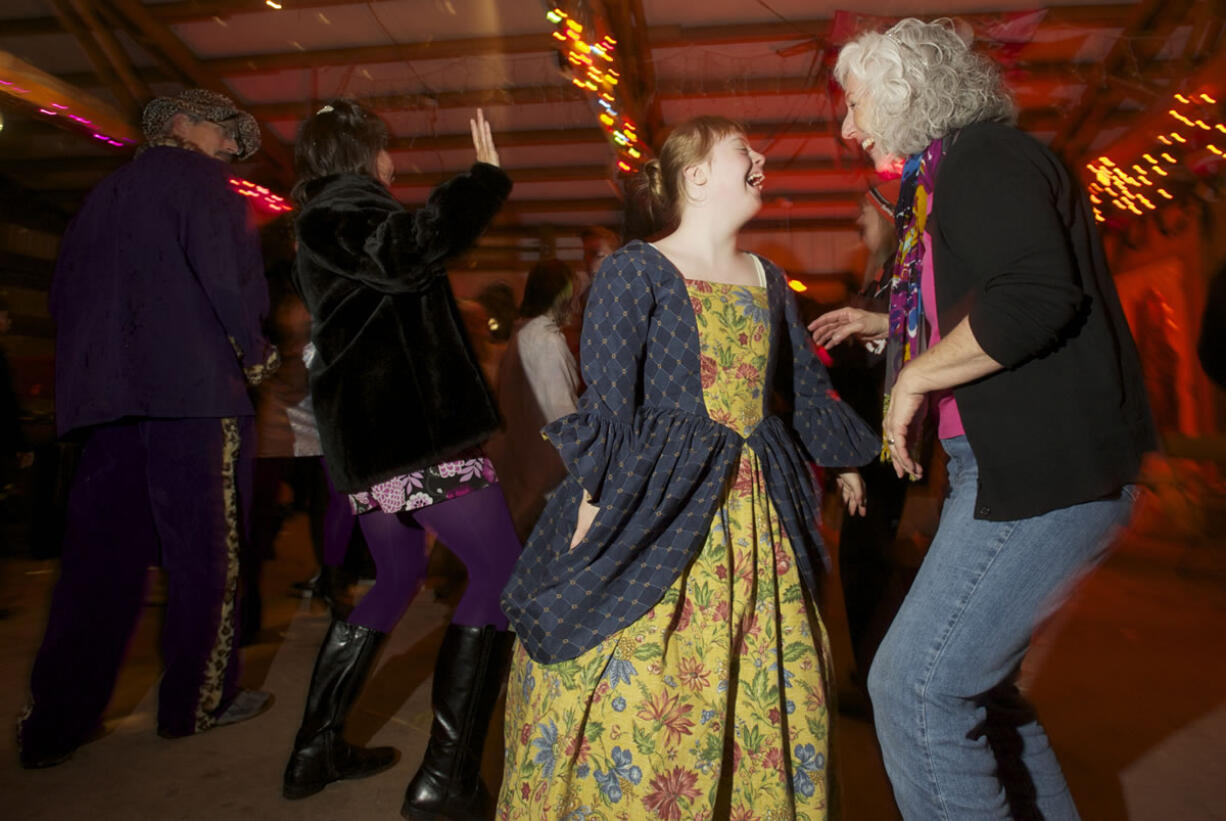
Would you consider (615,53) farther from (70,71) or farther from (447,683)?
(447,683)

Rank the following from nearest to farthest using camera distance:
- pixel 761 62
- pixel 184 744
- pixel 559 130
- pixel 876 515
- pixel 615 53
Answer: pixel 184 744
pixel 876 515
pixel 615 53
pixel 761 62
pixel 559 130

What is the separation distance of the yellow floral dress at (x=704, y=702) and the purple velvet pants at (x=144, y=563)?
1.08 metres

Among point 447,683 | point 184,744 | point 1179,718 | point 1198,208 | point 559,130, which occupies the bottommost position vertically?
point 1179,718

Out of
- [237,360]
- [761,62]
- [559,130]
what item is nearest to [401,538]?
[237,360]

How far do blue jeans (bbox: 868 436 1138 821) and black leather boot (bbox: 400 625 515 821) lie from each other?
89 centimetres

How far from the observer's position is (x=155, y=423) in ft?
6.89

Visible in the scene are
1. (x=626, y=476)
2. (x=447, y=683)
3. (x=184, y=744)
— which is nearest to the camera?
(x=626, y=476)

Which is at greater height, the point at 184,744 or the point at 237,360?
the point at 237,360

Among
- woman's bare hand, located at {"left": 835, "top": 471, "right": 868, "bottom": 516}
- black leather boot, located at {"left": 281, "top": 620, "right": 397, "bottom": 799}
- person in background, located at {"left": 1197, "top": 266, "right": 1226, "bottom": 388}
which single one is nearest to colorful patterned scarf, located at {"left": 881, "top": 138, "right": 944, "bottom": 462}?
woman's bare hand, located at {"left": 835, "top": 471, "right": 868, "bottom": 516}

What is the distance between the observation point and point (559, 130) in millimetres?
8711

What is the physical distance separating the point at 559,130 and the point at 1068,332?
323 inches

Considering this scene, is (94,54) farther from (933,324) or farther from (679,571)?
(933,324)

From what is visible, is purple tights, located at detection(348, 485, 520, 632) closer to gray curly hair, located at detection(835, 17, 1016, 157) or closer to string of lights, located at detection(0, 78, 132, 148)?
gray curly hair, located at detection(835, 17, 1016, 157)

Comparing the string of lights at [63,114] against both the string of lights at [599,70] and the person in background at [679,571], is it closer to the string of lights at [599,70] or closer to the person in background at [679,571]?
the string of lights at [599,70]
